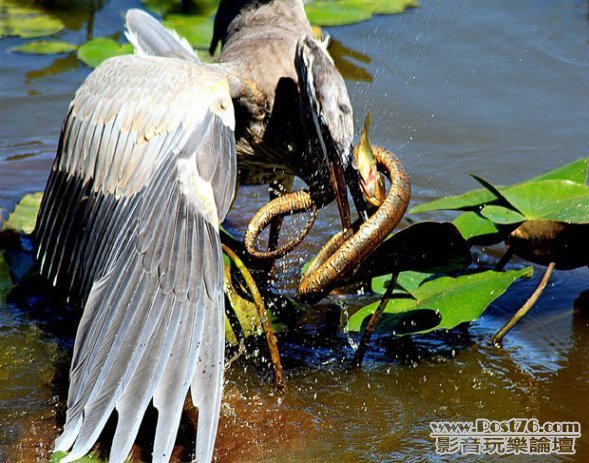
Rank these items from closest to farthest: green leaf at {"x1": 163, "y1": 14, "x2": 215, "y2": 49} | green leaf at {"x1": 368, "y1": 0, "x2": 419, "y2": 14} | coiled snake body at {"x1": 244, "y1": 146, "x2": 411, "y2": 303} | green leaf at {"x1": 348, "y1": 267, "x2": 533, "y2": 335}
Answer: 1. coiled snake body at {"x1": 244, "y1": 146, "x2": 411, "y2": 303}
2. green leaf at {"x1": 348, "y1": 267, "x2": 533, "y2": 335}
3. green leaf at {"x1": 163, "y1": 14, "x2": 215, "y2": 49}
4. green leaf at {"x1": 368, "y1": 0, "x2": 419, "y2": 14}

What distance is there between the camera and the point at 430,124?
20.5ft

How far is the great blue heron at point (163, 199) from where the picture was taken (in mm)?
2992

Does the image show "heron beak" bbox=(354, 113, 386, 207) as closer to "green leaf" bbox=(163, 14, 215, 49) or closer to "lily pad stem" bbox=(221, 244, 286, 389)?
"lily pad stem" bbox=(221, 244, 286, 389)

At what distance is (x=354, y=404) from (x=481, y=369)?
1.78 ft

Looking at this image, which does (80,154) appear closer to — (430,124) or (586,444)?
(586,444)

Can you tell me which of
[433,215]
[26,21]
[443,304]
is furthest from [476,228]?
[26,21]

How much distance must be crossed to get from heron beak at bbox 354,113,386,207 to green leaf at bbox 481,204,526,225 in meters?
0.43

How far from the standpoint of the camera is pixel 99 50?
697cm

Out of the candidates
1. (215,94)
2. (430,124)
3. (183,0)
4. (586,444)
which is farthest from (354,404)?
(183,0)

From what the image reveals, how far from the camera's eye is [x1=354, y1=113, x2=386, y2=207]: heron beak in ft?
11.2

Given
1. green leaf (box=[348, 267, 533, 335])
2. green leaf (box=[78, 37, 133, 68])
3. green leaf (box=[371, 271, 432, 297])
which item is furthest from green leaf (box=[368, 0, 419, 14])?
green leaf (box=[348, 267, 533, 335])

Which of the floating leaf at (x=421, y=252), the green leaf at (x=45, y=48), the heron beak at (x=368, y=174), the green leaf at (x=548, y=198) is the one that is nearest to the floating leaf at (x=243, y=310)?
the floating leaf at (x=421, y=252)

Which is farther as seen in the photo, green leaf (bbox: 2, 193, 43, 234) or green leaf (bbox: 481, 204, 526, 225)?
green leaf (bbox: 2, 193, 43, 234)

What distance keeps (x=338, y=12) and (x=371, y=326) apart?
4383mm
